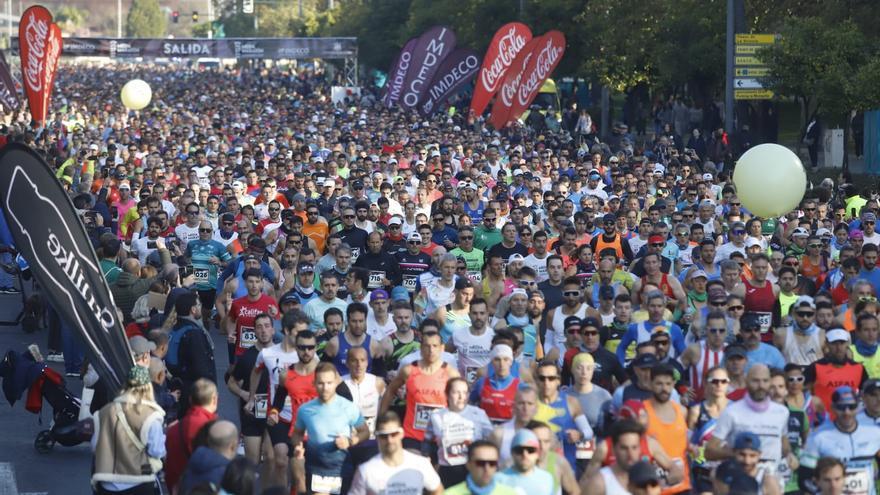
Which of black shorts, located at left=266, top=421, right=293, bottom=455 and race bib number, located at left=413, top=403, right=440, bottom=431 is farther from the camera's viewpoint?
black shorts, located at left=266, top=421, right=293, bottom=455

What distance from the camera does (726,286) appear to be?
14391 mm

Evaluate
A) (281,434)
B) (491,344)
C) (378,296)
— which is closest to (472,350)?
(491,344)

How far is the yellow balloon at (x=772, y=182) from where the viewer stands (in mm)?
18156

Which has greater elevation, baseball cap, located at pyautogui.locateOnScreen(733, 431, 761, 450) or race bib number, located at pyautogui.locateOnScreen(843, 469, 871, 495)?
baseball cap, located at pyautogui.locateOnScreen(733, 431, 761, 450)

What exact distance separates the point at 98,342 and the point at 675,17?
31588 mm

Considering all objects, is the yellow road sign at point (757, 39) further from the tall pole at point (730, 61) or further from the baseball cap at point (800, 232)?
the baseball cap at point (800, 232)

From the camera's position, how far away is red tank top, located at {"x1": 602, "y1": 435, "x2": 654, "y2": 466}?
9.13 metres

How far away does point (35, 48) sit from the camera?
33.4 metres

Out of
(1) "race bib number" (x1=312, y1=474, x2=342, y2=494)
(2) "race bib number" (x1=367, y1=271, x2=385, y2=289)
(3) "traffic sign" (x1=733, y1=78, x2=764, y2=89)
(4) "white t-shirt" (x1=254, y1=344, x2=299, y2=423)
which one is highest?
(3) "traffic sign" (x1=733, y1=78, x2=764, y2=89)

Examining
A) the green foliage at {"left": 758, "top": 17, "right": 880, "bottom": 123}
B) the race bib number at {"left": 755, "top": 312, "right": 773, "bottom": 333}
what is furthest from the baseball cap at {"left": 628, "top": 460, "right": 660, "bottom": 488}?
the green foliage at {"left": 758, "top": 17, "right": 880, "bottom": 123}

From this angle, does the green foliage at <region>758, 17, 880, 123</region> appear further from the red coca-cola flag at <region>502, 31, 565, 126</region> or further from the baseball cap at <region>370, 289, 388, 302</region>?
the baseball cap at <region>370, 289, 388, 302</region>

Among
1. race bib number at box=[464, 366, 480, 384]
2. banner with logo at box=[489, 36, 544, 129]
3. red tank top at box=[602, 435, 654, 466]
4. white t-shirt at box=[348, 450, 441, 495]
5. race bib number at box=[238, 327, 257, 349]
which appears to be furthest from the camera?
banner with logo at box=[489, 36, 544, 129]

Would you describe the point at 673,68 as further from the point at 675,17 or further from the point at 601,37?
the point at 601,37

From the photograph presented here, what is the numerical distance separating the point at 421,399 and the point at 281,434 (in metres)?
1.07
